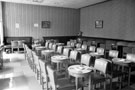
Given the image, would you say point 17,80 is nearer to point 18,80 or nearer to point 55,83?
point 18,80

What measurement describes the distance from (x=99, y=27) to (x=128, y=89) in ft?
19.9

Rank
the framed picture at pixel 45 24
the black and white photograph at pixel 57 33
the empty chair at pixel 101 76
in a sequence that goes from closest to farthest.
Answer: the empty chair at pixel 101 76, the black and white photograph at pixel 57 33, the framed picture at pixel 45 24

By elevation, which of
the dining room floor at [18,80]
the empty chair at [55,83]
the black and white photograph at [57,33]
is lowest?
the dining room floor at [18,80]

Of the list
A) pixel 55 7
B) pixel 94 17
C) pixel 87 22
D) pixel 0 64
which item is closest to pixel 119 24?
pixel 94 17

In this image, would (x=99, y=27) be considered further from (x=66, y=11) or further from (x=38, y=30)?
(x=38, y=30)

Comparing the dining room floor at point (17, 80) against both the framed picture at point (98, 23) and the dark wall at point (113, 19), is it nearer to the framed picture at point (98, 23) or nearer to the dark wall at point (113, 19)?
the dark wall at point (113, 19)

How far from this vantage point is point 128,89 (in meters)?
3.40

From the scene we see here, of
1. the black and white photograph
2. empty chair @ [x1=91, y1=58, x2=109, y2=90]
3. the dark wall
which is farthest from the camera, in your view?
the dark wall

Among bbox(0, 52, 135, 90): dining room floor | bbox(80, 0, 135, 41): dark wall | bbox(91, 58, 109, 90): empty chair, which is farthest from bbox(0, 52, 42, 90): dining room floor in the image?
bbox(80, 0, 135, 41): dark wall

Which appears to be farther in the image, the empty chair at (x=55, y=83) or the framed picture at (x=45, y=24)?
the framed picture at (x=45, y=24)

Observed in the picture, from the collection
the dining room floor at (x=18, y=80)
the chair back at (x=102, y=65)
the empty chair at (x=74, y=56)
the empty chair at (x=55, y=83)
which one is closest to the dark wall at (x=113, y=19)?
the empty chair at (x=74, y=56)

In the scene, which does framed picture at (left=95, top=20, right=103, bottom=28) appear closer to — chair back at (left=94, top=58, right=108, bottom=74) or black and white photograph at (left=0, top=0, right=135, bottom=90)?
black and white photograph at (left=0, top=0, right=135, bottom=90)

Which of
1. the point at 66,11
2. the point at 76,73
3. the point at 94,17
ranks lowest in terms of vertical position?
the point at 76,73

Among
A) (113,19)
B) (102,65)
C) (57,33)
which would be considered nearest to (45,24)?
(57,33)
